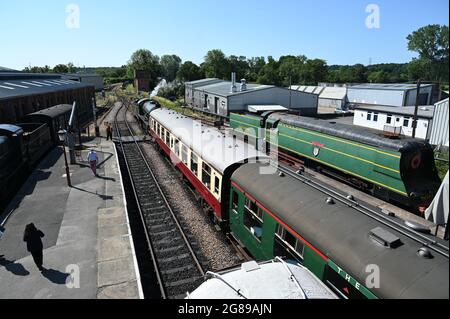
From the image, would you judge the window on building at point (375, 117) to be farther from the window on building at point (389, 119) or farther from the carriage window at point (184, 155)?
the carriage window at point (184, 155)

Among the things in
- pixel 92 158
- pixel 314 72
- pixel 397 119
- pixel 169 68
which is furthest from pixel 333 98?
pixel 169 68

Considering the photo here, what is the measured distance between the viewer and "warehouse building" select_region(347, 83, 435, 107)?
5097 centimetres

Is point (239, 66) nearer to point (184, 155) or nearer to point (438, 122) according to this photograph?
point (438, 122)

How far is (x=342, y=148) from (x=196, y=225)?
32.8 ft

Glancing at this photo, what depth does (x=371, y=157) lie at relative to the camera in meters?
15.4

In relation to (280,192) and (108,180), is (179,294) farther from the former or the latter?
(108,180)

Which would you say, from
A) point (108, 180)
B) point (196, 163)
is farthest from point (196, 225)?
point (108, 180)

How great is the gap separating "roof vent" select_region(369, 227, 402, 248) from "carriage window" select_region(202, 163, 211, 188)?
751 cm

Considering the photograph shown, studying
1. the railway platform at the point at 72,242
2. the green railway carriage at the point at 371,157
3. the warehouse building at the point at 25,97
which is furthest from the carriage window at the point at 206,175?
the warehouse building at the point at 25,97

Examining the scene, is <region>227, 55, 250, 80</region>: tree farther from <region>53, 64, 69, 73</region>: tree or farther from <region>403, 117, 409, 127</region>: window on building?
<region>403, 117, 409, 127</region>: window on building

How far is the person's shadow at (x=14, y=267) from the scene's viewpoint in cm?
913

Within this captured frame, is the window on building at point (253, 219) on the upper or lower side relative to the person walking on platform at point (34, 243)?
upper

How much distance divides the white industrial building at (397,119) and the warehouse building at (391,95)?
16.9 meters

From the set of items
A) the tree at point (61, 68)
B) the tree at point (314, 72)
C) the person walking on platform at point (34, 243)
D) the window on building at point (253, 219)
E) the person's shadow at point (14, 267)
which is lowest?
the person's shadow at point (14, 267)
